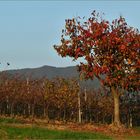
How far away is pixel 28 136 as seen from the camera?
85.5 feet

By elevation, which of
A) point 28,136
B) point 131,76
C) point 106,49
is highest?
point 106,49

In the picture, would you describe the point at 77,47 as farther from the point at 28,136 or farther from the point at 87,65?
the point at 28,136

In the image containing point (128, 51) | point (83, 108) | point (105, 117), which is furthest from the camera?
point (105, 117)

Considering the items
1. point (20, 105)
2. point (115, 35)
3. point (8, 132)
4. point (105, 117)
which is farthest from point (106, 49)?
point (105, 117)

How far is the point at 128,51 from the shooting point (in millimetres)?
42406

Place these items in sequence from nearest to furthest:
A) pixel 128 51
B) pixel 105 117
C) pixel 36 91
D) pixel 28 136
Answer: pixel 28 136 < pixel 128 51 < pixel 36 91 < pixel 105 117

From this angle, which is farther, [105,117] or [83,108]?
[105,117]

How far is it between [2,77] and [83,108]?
68.5 ft

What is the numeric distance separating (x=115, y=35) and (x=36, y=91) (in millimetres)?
50422

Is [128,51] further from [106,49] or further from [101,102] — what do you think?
[101,102]

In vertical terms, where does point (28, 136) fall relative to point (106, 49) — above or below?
below

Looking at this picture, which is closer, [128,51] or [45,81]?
[128,51]

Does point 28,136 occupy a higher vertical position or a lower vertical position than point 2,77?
lower

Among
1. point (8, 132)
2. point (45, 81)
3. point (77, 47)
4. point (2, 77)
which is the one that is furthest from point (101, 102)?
point (8, 132)
